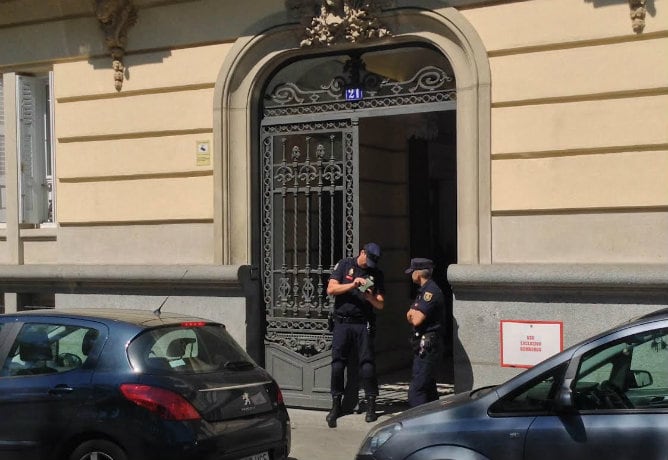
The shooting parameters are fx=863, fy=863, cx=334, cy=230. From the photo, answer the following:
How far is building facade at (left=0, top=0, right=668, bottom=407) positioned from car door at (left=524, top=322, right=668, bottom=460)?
3.17 m

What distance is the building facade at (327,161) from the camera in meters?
8.29

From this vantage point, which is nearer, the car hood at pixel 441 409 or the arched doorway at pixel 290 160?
the car hood at pixel 441 409

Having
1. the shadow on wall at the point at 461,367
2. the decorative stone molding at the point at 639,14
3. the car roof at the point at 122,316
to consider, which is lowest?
the shadow on wall at the point at 461,367

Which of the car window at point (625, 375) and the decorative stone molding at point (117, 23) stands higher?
the decorative stone molding at point (117, 23)

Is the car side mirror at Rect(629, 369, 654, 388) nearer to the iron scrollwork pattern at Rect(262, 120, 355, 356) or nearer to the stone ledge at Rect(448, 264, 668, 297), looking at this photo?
the stone ledge at Rect(448, 264, 668, 297)

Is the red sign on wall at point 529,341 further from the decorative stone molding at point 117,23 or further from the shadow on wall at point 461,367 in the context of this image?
the decorative stone molding at point 117,23

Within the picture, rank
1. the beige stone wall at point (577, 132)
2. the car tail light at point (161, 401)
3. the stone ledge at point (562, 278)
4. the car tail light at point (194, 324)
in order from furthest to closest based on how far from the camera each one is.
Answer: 1. the beige stone wall at point (577, 132)
2. the stone ledge at point (562, 278)
3. the car tail light at point (194, 324)
4. the car tail light at point (161, 401)

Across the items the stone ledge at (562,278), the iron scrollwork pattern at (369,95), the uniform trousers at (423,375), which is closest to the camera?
the stone ledge at (562,278)

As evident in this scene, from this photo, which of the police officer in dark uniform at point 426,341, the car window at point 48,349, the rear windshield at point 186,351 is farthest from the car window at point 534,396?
the police officer in dark uniform at point 426,341

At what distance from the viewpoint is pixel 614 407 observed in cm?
483

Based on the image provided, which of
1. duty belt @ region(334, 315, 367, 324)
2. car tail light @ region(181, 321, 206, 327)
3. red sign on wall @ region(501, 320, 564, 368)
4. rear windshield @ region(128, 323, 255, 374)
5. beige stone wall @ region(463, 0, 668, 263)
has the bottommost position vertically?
red sign on wall @ region(501, 320, 564, 368)

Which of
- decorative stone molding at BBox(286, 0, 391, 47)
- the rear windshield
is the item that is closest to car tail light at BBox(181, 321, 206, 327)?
the rear windshield

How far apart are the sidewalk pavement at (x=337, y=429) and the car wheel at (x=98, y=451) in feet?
8.23

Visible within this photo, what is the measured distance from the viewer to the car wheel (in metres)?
5.67
